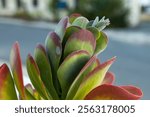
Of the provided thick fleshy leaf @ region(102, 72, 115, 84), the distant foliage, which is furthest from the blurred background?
thick fleshy leaf @ region(102, 72, 115, 84)

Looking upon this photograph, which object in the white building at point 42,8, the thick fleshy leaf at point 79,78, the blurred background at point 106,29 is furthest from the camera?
the white building at point 42,8

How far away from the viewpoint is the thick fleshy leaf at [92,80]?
2.16 ft

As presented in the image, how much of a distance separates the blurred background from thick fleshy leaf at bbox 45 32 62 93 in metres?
6.62

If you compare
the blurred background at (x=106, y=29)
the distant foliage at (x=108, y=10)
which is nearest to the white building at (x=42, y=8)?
the blurred background at (x=106, y=29)

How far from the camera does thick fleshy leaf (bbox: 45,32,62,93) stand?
675mm

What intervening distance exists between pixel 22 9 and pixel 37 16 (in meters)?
1.59

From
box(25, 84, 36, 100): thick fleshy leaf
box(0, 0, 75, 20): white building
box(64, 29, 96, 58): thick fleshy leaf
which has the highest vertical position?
box(64, 29, 96, 58): thick fleshy leaf

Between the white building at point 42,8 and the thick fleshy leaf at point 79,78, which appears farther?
the white building at point 42,8

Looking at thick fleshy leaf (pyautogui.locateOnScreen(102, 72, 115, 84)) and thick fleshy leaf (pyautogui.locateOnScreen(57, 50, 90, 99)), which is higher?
thick fleshy leaf (pyautogui.locateOnScreen(57, 50, 90, 99))

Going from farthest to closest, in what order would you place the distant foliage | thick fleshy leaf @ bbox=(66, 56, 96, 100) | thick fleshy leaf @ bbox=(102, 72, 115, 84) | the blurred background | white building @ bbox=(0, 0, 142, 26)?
1. white building @ bbox=(0, 0, 142, 26)
2. the distant foliage
3. the blurred background
4. thick fleshy leaf @ bbox=(102, 72, 115, 84)
5. thick fleshy leaf @ bbox=(66, 56, 96, 100)

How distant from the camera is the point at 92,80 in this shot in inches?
26.2

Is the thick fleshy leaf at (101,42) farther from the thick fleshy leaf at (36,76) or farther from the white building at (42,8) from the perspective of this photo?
the white building at (42,8)

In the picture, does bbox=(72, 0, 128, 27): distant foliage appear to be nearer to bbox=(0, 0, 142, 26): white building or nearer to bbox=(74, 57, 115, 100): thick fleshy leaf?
bbox=(0, 0, 142, 26): white building

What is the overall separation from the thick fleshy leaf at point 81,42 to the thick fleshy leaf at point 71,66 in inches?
0.5
